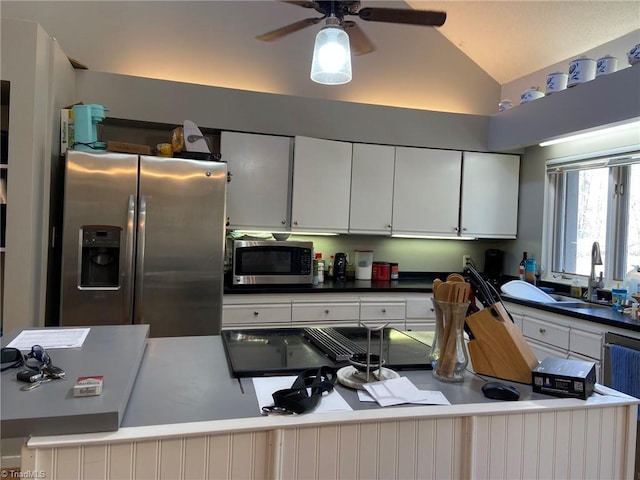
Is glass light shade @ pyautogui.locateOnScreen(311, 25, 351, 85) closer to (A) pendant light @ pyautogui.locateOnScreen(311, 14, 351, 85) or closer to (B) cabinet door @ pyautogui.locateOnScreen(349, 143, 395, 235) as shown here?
(A) pendant light @ pyautogui.locateOnScreen(311, 14, 351, 85)

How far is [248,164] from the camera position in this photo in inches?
129

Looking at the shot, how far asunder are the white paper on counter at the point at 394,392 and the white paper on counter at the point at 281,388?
3.4 inches

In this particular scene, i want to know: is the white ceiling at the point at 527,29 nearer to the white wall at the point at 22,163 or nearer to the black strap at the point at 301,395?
the white wall at the point at 22,163

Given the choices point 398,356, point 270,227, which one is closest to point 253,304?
point 270,227

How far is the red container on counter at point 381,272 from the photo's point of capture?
3.81 m

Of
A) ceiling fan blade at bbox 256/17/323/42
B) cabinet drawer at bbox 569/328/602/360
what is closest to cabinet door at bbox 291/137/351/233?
ceiling fan blade at bbox 256/17/323/42

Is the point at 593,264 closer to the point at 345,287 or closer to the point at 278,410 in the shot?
the point at 345,287

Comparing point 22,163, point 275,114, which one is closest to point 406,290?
point 275,114

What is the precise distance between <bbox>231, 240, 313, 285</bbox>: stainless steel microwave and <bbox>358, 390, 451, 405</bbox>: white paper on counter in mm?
2108

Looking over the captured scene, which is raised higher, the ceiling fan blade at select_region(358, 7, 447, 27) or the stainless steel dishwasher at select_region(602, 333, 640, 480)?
the ceiling fan blade at select_region(358, 7, 447, 27)

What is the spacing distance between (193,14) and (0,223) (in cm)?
215

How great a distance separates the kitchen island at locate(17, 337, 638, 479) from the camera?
870 millimetres

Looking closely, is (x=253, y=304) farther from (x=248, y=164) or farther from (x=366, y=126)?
(x=366, y=126)

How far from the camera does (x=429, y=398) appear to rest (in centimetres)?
110
